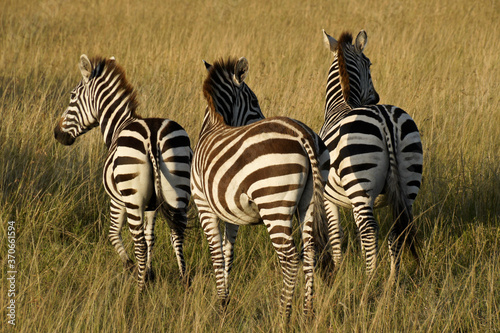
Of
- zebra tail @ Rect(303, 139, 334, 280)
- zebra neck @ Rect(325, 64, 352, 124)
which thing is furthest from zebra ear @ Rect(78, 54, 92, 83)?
zebra tail @ Rect(303, 139, 334, 280)

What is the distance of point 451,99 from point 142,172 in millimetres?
4949

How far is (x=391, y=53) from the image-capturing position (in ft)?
28.6

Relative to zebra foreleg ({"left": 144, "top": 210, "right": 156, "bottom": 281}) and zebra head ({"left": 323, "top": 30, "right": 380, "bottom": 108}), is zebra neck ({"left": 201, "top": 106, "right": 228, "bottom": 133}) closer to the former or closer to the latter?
zebra foreleg ({"left": 144, "top": 210, "right": 156, "bottom": 281})

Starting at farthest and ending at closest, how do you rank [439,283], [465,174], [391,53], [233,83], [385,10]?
[385,10] < [391,53] < [465,174] < [233,83] < [439,283]

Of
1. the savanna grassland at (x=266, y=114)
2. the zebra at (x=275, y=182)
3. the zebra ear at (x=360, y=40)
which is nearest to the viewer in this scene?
the zebra at (x=275, y=182)

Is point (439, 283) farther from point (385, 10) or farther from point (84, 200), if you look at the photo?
point (385, 10)

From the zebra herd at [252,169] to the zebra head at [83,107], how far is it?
0.03ft

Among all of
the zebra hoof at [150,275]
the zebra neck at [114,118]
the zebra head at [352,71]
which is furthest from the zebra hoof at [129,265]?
the zebra head at [352,71]

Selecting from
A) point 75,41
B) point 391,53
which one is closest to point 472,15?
point 391,53

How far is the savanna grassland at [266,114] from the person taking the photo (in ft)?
11.1

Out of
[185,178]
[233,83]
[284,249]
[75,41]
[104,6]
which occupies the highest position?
[104,6]

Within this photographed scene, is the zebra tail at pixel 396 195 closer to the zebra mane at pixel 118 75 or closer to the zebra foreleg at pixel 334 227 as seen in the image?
the zebra foreleg at pixel 334 227

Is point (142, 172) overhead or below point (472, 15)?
below

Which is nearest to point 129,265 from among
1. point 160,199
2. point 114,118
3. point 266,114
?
point 160,199
